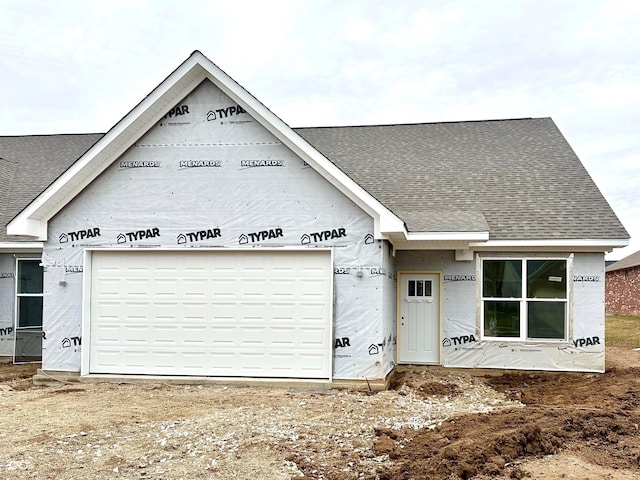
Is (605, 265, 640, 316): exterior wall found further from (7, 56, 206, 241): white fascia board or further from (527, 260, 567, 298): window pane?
(7, 56, 206, 241): white fascia board

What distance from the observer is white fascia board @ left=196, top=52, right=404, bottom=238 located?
9.88 m

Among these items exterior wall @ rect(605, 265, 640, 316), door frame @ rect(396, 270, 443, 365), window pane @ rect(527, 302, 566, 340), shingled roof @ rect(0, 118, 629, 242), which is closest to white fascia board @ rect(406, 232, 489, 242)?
shingled roof @ rect(0, 118, 629, 242)

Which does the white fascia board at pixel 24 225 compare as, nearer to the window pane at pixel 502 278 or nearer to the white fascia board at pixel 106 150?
the white fascia board at pixel 106 150

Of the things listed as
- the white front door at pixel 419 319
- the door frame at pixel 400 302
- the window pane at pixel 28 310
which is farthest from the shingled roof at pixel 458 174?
the white front door at pixel 419 319

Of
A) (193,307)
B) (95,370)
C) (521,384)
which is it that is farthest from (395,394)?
(95,370)

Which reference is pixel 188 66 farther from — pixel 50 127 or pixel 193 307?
pixel 50 127

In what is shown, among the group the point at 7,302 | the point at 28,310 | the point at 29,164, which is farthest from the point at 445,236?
the point at 29,164

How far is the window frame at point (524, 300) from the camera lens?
11930 millimetres

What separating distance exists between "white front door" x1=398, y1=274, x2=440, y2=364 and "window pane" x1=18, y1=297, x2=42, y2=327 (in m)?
8.81

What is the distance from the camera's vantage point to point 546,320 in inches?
475

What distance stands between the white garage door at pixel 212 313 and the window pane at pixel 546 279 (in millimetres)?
4692

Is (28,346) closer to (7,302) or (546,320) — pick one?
(7,302)

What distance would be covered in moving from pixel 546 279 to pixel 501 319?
1.28m

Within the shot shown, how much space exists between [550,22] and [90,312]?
13.4 metres
